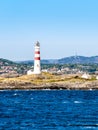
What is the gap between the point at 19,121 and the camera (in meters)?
73.9

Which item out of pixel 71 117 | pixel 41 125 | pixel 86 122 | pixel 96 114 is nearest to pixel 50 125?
pixel 41 125

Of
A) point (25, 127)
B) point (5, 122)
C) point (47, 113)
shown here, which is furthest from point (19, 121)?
point (47, 113)

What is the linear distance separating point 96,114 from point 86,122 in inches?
443

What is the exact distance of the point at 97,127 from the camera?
66.9 metres

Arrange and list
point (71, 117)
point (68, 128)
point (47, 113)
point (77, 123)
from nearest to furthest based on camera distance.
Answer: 1. point (68, 128)
2. point (77, 123)
3. point (71, 117)
4. point (47, 113)

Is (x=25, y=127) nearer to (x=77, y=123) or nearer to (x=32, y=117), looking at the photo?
(x=77, y=123)

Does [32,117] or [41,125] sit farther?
[32,117]

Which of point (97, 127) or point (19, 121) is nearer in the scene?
point (97, 127)

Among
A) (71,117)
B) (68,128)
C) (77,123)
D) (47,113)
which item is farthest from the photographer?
(47,113)

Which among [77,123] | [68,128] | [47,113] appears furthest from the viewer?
[47,113]

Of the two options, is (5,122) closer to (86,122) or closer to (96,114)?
(86,122)

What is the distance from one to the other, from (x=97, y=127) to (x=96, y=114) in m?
17.2

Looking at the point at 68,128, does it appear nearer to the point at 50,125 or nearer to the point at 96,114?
the point at 50,125

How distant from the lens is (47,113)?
286 feet
